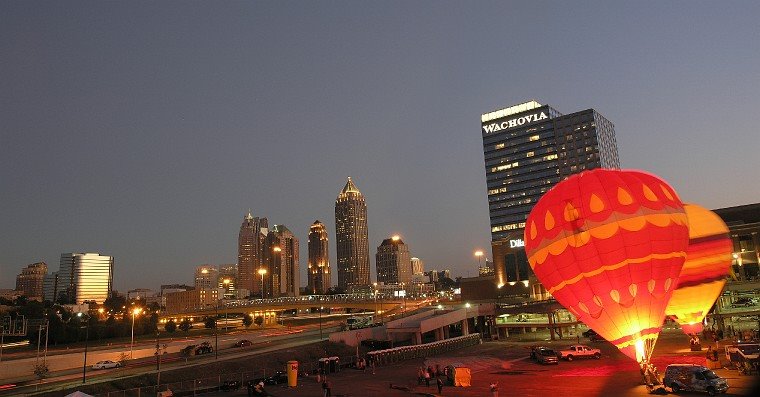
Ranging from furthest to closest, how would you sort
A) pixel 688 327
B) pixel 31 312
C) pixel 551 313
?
pixel 31 312, pixel 551 313, pixel 688 327

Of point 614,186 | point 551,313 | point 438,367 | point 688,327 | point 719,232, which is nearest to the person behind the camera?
point 614,186

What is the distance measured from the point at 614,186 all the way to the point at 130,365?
48821 millimetres

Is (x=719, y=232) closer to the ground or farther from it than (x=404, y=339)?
farther from it

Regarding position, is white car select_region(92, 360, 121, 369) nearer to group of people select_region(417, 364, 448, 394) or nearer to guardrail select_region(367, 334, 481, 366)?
guardrail select_region(367, 334, 481, 366)

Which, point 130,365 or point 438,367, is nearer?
point 438,367

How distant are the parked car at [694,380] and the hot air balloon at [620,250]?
5.83ft

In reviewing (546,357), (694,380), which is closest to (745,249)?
(546,357)

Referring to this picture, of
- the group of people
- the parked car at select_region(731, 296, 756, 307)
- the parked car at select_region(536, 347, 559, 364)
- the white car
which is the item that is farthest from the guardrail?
the parked car at select_region(731, 296, 756, 307)

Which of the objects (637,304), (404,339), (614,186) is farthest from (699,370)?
(404,339)

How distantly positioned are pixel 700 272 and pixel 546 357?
14.2 meters

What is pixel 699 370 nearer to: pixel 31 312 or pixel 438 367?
pixel 438 367

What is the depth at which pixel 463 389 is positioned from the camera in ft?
118

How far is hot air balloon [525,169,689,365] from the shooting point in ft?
100.0

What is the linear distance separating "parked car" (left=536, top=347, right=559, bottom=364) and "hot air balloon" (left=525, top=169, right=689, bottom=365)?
12.7m
